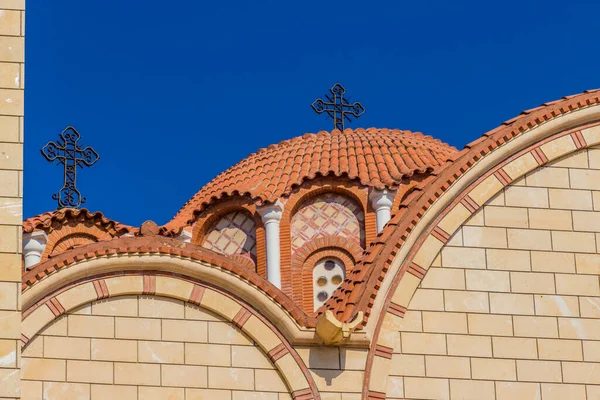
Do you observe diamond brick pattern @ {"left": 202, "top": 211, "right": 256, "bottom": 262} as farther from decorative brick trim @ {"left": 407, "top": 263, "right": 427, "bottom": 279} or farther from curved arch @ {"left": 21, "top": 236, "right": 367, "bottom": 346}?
curved arch @ {"left": 21, "top": 236, "right": 367, "bottom": 346}

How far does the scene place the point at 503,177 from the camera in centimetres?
2100

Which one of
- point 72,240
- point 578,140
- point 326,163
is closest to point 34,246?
point 72,240

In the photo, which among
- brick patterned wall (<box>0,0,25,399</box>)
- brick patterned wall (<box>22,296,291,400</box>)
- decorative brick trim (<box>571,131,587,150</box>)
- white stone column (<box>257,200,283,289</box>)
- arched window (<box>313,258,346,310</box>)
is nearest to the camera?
brick patterned wall (<box>0,0,25,399</box>)

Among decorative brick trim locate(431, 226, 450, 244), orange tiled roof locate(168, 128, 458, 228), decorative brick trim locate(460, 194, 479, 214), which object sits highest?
orange tiled roof locate(168, 128, 458, 228)

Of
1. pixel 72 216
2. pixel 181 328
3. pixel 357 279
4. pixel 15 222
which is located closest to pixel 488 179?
pixel 357 279

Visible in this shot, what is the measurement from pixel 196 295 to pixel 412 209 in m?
2.82

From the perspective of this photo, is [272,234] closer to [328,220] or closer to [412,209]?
[328,220]

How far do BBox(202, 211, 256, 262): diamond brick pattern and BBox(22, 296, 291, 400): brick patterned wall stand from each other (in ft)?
33.0

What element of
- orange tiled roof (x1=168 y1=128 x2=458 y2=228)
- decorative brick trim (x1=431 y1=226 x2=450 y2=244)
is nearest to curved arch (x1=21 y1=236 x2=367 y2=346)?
decorative brick trim (x1=431 y1=226 x2=450 y2=244)

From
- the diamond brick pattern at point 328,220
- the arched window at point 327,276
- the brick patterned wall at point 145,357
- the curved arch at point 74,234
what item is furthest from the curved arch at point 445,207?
the curved arch at point 74,234

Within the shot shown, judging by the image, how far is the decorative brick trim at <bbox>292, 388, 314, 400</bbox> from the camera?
19344 mm

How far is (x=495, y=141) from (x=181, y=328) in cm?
449

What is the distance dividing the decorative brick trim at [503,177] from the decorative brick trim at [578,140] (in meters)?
1.02

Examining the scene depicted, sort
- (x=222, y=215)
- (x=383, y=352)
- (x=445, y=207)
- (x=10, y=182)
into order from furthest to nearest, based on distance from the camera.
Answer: (x=222, y=215) < (x=445, y=207) < (x=383, y=352) < (x=10, y=182)
